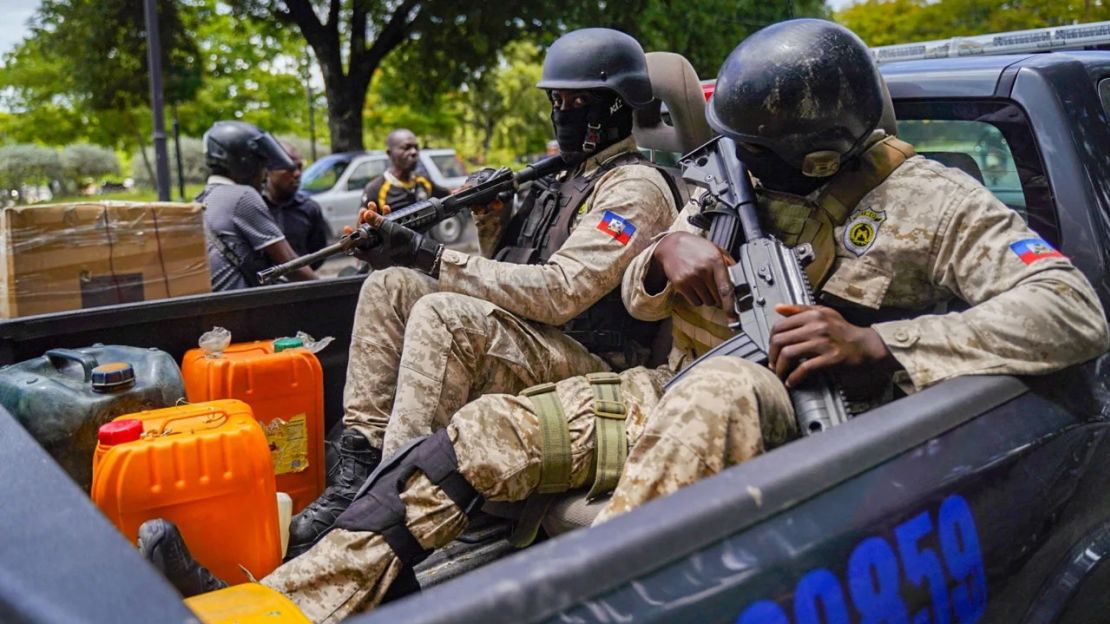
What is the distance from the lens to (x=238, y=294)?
2.78 m

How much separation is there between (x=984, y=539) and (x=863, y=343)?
1.38ft

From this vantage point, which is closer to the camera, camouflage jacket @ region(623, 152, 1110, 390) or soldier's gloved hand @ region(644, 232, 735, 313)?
camouflage jacket @ region(623, 152, 1110, 390)

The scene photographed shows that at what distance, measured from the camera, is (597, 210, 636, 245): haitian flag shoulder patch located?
2.54 metres

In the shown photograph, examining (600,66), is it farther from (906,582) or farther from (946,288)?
(906,582)

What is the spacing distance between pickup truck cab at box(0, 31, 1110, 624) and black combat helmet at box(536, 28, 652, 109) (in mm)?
1038

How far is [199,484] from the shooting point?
1968 millimetres

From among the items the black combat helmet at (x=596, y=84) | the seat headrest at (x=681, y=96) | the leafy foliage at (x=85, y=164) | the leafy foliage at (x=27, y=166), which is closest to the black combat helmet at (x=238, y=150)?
the black combat helmet at (x=596, y=84)

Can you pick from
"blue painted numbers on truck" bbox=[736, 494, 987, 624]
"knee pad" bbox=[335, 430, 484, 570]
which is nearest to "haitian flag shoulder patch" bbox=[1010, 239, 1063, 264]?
"blue painted numbers on truck" bbox=[736, 494, 987, 624]

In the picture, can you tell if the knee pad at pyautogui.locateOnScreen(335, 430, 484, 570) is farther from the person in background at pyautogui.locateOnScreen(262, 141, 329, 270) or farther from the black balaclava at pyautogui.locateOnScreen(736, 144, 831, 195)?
the person in background at pyautogui.locateOnScreen(262, 141, 329, 270)

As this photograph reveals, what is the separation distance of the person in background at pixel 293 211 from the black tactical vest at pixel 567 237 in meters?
2.35

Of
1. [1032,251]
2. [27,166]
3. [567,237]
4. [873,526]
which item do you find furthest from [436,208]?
[27,166]

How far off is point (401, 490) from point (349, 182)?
11819 mm

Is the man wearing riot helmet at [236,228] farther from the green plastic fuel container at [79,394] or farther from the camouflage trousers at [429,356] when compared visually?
the green plastic fuel container at [79,394]

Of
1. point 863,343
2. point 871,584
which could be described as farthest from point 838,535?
point 863,343
